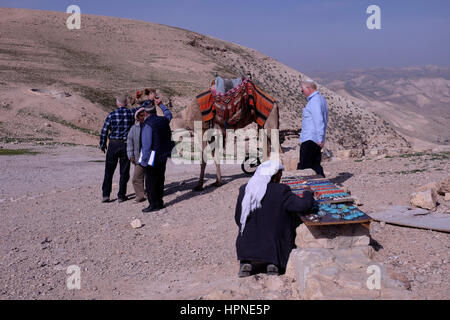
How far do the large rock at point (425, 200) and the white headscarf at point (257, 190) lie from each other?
274 centimetres

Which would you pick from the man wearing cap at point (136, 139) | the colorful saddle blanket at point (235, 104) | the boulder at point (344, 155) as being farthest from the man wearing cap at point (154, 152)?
the boulder at point (344, 155)

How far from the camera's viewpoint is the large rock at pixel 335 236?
15.2 ft

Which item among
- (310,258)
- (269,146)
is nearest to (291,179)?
(310,258)

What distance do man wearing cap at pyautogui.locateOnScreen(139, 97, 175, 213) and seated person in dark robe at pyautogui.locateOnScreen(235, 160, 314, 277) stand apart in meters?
2.88

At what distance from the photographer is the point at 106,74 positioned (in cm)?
3147

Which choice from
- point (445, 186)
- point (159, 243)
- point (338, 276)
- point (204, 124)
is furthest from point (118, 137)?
point (445, 186)

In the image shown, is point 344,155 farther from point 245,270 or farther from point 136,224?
point 245,270

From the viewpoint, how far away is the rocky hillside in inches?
806

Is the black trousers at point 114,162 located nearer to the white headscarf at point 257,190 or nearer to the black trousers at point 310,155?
the black trousers at point 310,155

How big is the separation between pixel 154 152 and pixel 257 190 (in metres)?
3.08

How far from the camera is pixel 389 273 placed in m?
4.03

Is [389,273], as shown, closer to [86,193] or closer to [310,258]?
[310,258]

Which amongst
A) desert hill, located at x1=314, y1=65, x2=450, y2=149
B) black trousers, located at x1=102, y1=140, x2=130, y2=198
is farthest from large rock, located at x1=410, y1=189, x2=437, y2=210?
desert hill, located at x1=314, y1=65, x2=450, y2=149

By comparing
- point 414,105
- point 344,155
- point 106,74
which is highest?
point 106,74
